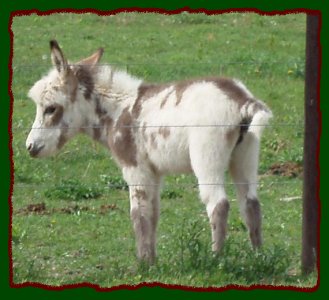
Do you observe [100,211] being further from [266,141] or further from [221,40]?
[221,40]

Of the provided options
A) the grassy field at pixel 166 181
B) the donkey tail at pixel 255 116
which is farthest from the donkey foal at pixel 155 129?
the grassy field at pixel 166 181

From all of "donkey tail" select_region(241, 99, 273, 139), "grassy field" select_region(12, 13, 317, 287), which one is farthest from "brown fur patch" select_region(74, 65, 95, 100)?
"donkey tail" select_region(241, 99, 273, 139)

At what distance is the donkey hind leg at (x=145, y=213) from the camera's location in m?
9.84

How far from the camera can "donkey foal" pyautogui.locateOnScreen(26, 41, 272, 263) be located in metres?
9.35

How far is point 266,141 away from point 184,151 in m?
4.14

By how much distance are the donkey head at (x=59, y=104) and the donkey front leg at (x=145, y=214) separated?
852 millimetres

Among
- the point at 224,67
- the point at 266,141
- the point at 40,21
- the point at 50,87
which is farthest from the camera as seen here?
the point at 40,21

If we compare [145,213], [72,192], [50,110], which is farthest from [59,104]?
[72,192]

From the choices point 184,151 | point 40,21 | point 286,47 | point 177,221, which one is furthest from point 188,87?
point 40,21

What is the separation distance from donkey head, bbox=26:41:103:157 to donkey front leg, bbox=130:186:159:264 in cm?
85

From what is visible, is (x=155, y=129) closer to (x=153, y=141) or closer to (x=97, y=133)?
(x=153, y=141)

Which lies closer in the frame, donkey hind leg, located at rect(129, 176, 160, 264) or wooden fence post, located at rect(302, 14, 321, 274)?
wooden fence post, located at rect(302, 14, 321, 274)

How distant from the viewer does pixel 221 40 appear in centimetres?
1741

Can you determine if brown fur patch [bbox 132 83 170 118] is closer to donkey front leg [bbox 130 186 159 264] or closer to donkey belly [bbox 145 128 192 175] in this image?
donkey belly [bbox 145 128 192 175]
